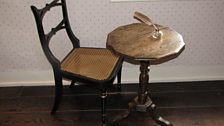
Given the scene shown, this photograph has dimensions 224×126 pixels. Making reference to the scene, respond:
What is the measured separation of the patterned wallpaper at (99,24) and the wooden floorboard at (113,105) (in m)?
0.27

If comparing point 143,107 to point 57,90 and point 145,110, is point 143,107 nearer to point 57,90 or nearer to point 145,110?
point 145,110

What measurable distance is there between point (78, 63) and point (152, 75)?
2.69 feet

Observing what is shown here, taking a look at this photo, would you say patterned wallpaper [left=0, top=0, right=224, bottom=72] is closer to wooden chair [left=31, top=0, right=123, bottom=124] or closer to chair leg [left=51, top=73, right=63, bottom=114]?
wooden chair [left=31, top=0, right=123, bottom=124]

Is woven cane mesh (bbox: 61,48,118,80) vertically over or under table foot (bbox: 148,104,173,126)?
over

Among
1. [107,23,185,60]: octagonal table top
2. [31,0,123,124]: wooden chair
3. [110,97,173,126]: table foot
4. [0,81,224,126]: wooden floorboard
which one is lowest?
[0,81,224,126]: wooden floorboard

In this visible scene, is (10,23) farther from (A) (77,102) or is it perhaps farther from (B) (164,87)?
(B) (164,87)

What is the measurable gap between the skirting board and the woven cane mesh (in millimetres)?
447

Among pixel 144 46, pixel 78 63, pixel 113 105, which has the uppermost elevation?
pixel 144 46

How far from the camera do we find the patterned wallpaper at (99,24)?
2.13 meters

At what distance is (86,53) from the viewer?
6.75ft

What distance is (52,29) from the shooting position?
1.88 m

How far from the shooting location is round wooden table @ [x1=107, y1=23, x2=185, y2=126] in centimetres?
150

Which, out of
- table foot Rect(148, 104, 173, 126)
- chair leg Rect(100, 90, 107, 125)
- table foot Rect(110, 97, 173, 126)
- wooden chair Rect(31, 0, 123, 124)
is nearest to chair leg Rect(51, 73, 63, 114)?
wooden chair Rect(31, 0, 123, 124)

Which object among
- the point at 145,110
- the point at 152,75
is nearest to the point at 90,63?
the point at 145,110
